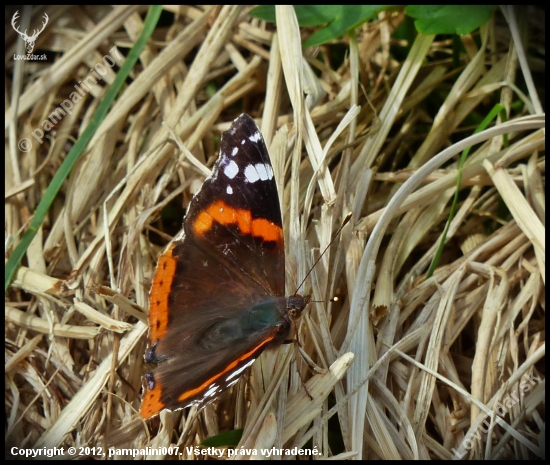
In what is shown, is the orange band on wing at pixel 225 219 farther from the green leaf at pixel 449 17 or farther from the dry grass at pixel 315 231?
the green leaf at pixel 449 17

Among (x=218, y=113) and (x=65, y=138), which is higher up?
(x=218, y=113)

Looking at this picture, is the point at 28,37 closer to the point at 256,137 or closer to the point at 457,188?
the point at 256,137

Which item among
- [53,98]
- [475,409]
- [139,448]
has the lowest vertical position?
[139,448]

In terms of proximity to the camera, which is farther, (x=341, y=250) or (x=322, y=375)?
(x=341, y=250)

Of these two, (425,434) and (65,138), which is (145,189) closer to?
(65,138)

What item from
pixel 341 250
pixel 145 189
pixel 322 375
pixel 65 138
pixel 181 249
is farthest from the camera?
pixel 65 138

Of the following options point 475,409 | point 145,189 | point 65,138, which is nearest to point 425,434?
point 475,409

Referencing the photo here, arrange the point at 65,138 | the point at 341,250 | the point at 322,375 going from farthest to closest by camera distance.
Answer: the point at 65,138
the point at 341,250
the point at 322,375
